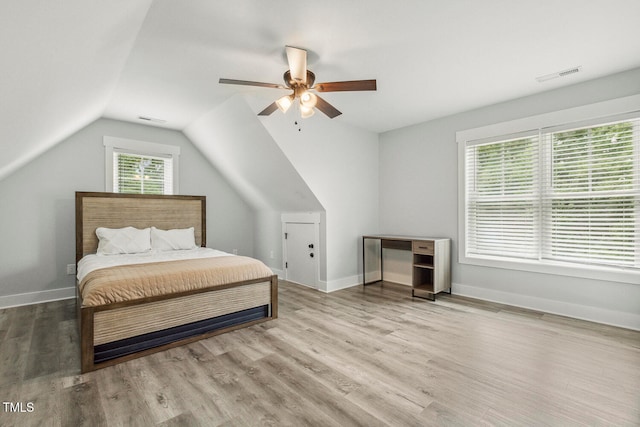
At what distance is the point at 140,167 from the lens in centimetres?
454

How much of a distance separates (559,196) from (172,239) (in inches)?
185

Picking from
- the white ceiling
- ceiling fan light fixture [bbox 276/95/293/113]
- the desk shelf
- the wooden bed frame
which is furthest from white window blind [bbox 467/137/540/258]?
the wooden bed frame

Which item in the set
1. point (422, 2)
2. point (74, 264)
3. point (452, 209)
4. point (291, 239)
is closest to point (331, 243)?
point (291, 239)

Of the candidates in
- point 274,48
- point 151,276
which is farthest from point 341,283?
point 274,48

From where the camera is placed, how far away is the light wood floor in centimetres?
167

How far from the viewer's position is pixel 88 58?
1992 mm

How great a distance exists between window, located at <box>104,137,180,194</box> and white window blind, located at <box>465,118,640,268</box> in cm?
429

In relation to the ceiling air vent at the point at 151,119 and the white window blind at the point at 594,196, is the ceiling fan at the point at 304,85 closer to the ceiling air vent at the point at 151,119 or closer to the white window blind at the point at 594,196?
the ceiling air vent at the point at 151,119

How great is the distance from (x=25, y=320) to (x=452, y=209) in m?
4.98

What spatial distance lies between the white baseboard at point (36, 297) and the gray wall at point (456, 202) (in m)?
4.41

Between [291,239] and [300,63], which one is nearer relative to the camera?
[300,63]

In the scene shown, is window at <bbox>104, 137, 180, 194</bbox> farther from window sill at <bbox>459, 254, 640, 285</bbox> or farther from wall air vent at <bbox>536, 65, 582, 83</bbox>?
wall air vent at <bbox>536, 65, 582, 83</bbox>

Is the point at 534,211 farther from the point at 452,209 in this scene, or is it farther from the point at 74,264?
the point at 74,264

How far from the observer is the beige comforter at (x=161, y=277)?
2299 millimetres
